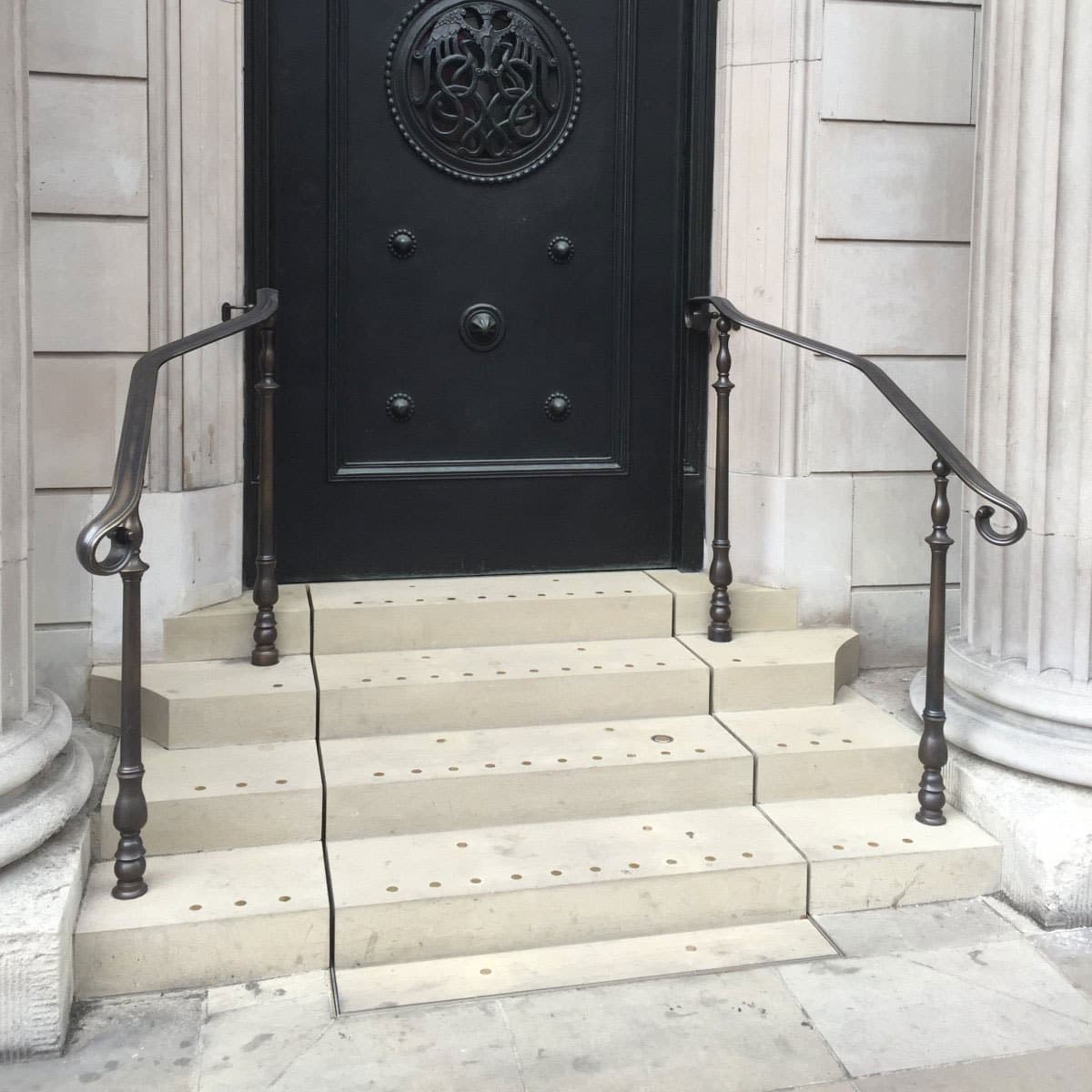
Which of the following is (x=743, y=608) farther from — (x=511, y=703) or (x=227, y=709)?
(x=227, y=709)

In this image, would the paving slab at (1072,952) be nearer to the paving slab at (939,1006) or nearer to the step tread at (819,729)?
the paving slab at (939,1006)

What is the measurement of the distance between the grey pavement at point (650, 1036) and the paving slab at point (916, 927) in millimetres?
56

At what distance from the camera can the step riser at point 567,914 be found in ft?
10.3

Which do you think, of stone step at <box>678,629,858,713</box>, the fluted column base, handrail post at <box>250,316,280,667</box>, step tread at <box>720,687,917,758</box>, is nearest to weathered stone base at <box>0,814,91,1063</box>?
the fluted column base

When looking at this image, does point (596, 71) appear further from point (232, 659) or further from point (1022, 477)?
point (232, 659)

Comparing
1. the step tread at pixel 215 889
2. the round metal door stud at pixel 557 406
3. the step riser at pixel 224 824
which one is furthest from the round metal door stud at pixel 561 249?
the step tread at pixel 215 889

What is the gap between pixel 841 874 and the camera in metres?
3.41

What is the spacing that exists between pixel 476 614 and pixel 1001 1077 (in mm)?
2139

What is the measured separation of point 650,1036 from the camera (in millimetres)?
2857

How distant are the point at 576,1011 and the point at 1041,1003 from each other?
3.46 ft

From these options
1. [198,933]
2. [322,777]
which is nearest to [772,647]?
[322,777]

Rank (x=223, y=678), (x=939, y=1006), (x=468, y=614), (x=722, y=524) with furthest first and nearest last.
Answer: (x=722, y=524) < (x=468, y=614) < (x=223, y=678) < (x=939, y=1006)

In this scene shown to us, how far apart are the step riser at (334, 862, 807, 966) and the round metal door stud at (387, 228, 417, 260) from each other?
2.32 metres

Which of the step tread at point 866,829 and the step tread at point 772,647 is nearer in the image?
the step tread at point 866,829
